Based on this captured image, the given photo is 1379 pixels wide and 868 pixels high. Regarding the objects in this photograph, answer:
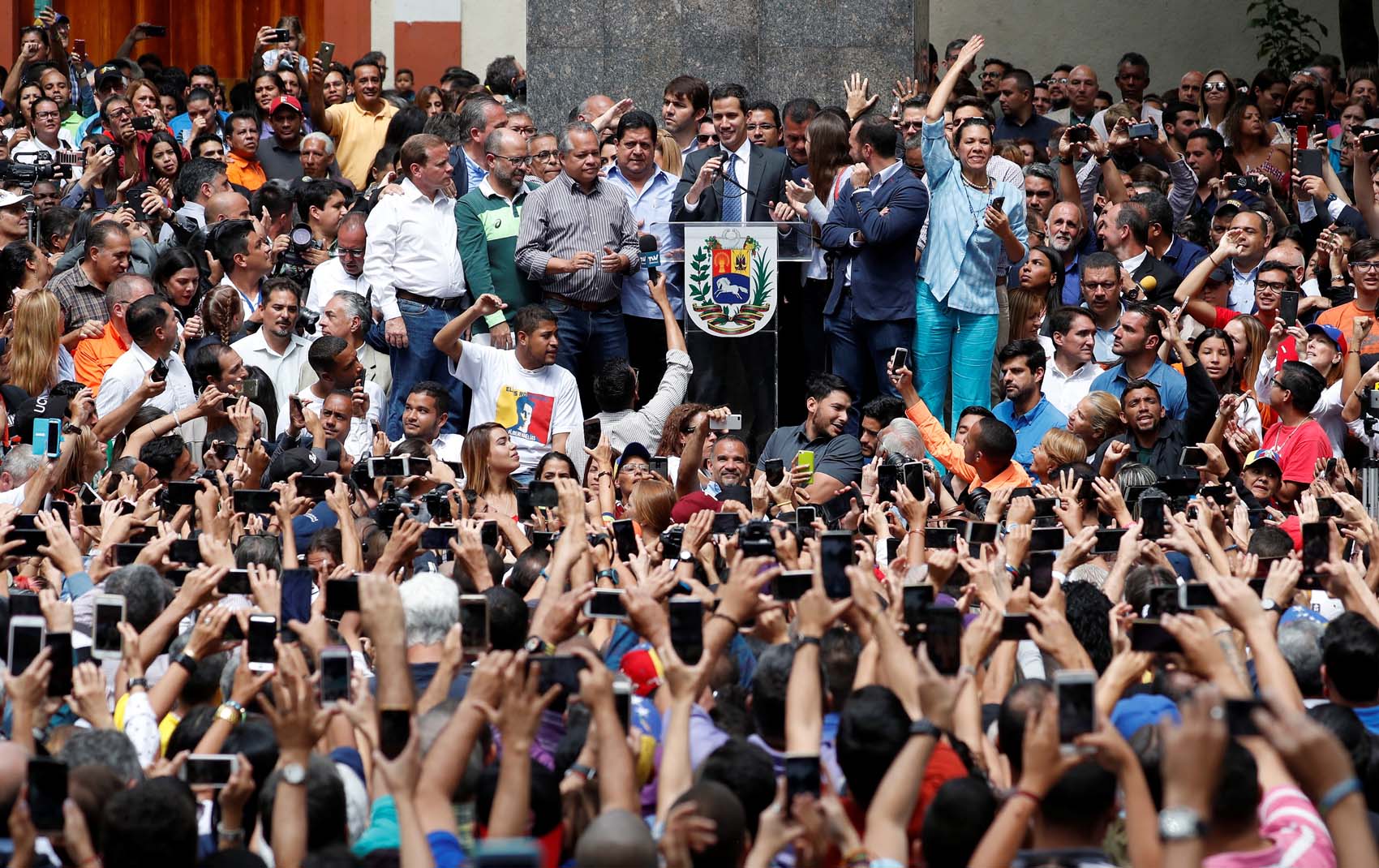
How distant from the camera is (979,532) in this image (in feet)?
19.6

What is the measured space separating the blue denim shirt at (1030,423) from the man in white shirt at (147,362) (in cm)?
385

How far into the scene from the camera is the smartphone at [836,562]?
470 centimetres

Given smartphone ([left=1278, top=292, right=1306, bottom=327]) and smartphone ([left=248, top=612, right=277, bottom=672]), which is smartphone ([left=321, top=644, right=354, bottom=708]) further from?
smartphone ([left=1278, top=292, right=1306, bottom=327])

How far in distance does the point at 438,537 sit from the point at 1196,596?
8.36 ft

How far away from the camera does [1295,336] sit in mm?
9008

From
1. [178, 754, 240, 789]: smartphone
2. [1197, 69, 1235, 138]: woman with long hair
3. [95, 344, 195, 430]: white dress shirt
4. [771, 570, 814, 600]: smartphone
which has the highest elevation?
[1197, 69, 1235, 138]: woman with long hair

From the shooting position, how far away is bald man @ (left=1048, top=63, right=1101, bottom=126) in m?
13.4

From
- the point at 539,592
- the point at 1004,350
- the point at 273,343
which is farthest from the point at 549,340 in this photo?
the point at 539,592

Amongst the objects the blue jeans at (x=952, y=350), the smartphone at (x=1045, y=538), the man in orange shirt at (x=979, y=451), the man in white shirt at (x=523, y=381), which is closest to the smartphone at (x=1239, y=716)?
the smartphone at (x=1045, y=538)

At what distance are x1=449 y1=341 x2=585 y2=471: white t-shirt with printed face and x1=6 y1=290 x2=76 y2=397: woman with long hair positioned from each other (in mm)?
1871

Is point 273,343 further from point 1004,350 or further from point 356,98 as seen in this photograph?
point 356,98

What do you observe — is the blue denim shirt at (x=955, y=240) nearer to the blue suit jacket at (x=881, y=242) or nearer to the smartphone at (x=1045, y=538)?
the blue suit jacket at (x=881, y=242)

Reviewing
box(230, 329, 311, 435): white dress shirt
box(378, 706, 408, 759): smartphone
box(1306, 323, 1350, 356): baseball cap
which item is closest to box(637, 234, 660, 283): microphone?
box(230, 329, 311, 435): white dress shirt

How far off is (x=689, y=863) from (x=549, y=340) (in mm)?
5738
